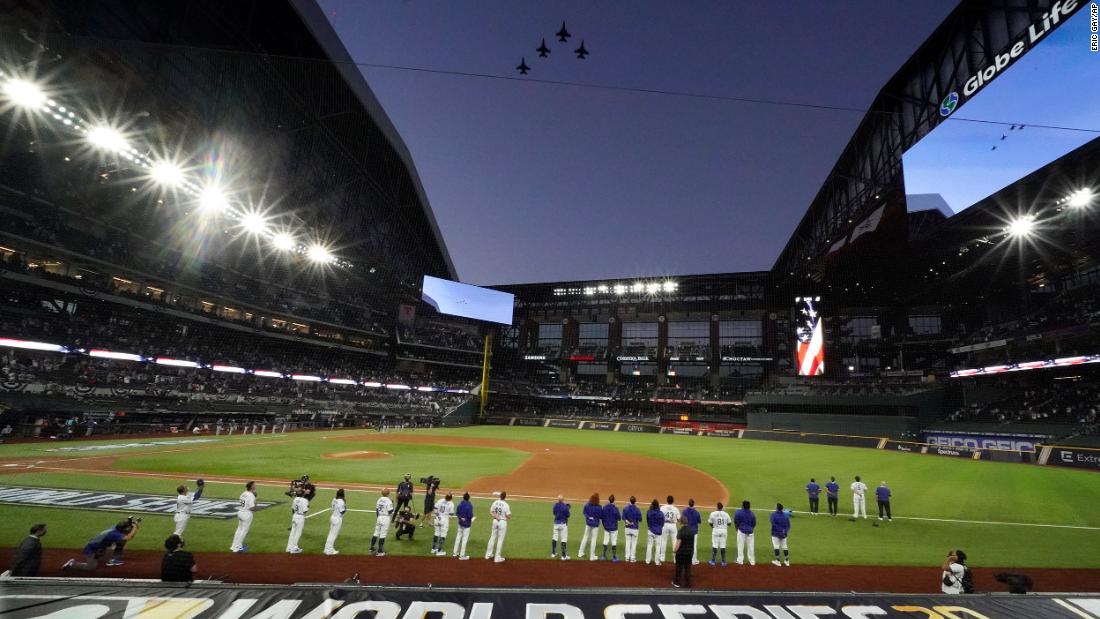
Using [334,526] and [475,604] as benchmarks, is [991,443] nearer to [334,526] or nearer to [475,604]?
[475,604]

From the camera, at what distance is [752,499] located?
59.6 ft

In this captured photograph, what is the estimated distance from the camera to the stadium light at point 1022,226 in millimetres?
27494

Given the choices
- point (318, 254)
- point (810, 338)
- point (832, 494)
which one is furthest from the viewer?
point (318, 254)

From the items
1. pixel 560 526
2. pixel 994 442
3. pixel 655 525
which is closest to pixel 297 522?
pixel 560 526

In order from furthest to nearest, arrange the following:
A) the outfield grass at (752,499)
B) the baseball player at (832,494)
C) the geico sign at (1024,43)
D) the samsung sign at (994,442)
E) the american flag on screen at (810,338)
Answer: the american flag on screen at (810,338) < the samsung sign at (994,442) < the geico sign at (1024,43) < the baseball player at (832,494) < the outfield grass at (752,499)

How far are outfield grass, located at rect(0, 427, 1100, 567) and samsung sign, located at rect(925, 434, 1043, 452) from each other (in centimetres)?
487

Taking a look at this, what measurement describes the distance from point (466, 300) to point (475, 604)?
63662 millimetres

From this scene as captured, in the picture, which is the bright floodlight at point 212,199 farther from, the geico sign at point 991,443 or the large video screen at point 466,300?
the geico sign at point 991,443

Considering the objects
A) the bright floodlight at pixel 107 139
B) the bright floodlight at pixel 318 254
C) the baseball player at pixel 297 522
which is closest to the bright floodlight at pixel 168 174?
the bright floodlight at pixel 107 139

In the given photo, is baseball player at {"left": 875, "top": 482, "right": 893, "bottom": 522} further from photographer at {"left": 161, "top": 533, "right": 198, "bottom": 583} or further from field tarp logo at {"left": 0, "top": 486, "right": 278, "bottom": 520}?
field tarp logo at {"left": 0, "top": 486, "right": 278, "bottom": 520}

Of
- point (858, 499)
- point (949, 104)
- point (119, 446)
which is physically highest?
point (949, 104)

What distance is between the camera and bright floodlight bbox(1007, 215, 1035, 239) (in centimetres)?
2760

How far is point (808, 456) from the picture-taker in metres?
32.4

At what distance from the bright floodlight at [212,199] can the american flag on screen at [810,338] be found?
5157 cm
